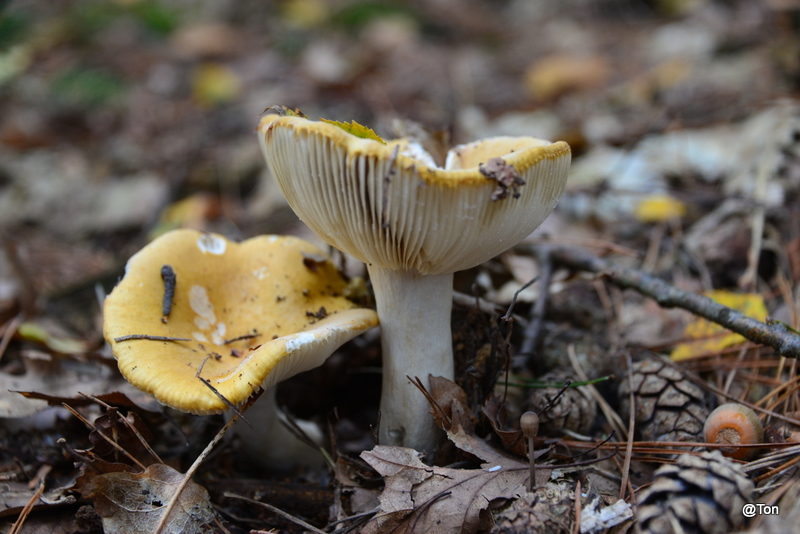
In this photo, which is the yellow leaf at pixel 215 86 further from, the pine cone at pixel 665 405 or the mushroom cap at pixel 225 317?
the pine cone at pixel 665 405

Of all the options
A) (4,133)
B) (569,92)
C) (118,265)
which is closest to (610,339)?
(118,265)

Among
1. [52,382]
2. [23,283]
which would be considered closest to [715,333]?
[52,382]

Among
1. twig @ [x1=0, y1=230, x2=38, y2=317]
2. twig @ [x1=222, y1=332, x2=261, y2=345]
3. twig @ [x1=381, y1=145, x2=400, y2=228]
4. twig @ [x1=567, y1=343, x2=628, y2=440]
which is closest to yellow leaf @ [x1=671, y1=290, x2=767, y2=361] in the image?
twig @ [x1=567, y1=343, x2=628, y2=440]

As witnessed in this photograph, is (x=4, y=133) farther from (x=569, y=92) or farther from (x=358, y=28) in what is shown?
(x=569, y=92)

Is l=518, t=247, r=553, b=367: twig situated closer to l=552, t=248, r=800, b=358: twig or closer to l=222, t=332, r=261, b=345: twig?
l=552, t=248, r=800, b=358: twig

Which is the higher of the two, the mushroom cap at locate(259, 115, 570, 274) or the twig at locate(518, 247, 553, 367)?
the mushroom cap at locate(259, 115, 570, 274)

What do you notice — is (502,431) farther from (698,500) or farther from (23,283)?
(23,283)

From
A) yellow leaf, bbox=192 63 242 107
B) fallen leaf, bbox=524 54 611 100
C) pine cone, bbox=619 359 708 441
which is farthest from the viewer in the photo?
yellow leaf, bbox=192 63 242 107
